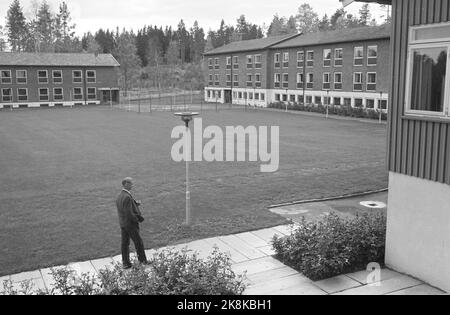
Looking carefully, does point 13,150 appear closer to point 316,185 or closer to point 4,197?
point 4,197

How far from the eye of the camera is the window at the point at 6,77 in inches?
2522

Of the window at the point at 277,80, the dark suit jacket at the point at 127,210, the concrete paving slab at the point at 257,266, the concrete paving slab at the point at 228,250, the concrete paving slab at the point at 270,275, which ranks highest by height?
the window at the point at 277,80

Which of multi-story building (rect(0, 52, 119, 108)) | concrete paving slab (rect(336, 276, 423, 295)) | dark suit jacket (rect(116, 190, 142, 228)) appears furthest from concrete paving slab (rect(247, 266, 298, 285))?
multi-story building (rect(0, 52, 119, 108))

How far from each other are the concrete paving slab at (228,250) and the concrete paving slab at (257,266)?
A: 290 mm

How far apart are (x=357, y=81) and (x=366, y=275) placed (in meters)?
44.7

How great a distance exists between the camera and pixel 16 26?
97250mm

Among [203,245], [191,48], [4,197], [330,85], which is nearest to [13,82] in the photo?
[330,85]

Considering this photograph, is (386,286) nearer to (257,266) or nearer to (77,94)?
(257,266)

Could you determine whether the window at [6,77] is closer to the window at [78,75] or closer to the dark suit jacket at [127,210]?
the window at [78,75]

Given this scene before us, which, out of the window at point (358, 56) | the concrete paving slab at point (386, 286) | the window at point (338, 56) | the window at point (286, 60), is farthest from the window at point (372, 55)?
the concrete paving slab at point (386, 286)

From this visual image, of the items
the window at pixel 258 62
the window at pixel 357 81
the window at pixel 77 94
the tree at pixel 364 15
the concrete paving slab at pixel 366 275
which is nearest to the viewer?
the concrete paving slab at pixel 366 275

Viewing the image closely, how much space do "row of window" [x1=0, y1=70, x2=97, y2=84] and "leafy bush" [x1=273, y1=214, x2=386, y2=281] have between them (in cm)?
6380

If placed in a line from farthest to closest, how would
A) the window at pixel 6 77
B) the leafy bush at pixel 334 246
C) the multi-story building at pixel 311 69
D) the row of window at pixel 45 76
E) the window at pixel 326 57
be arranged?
the row of window at pixel 45 76, the window at pixel 6 77, the window at pixel 326 57, the multi-story building at pixel 311 69, the leafy bush at pixel 334 246

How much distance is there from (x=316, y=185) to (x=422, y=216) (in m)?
8.85
